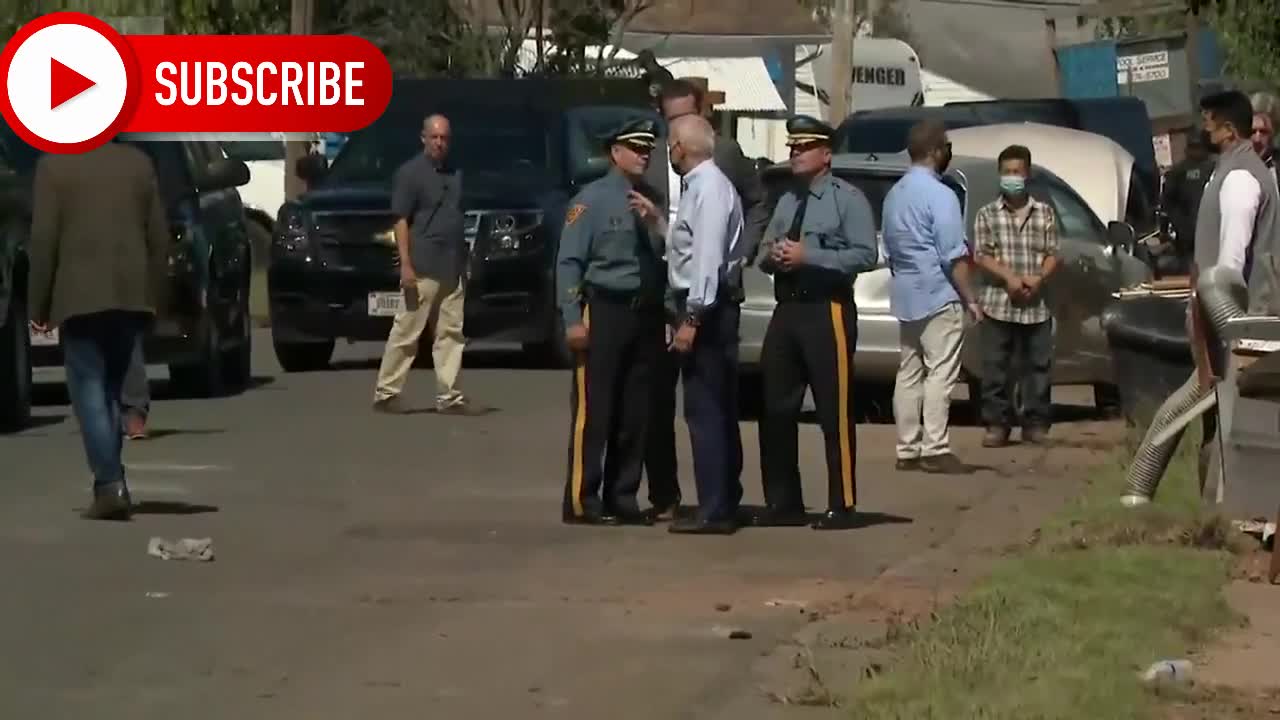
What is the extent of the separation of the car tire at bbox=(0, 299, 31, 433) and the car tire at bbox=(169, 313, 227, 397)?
242cm

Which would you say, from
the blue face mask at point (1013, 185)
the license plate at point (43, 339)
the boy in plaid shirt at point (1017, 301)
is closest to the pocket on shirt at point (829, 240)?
the boy in plaid shirt at point (1017, 301)

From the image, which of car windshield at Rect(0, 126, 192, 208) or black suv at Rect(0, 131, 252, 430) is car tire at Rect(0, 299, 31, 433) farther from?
car windshield at Rect(0, 126, 192, 208)

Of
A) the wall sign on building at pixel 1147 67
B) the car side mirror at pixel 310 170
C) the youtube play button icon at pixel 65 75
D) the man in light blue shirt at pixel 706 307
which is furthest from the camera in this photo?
the wall sign on building at pixel 1147 67

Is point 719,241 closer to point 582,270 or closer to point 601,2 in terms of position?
point 582,270

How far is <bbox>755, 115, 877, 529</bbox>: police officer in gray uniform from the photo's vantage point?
13.1m

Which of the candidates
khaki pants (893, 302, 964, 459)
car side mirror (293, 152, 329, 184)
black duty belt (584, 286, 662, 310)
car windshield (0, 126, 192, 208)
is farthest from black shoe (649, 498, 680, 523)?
car side mirror (293, 152, 329, 184)

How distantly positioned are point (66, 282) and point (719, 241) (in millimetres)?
2881

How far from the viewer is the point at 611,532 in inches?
512

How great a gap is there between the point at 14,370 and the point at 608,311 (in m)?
5.78

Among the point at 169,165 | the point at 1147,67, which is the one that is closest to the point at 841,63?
the point at 1147,67

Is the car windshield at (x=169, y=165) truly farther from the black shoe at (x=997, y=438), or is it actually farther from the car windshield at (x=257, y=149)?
the car windshield at (x=257, y=149)

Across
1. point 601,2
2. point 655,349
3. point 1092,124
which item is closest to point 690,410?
point 655,349

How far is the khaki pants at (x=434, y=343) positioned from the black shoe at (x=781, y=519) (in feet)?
19.3

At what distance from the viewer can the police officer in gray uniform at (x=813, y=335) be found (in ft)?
43.1
